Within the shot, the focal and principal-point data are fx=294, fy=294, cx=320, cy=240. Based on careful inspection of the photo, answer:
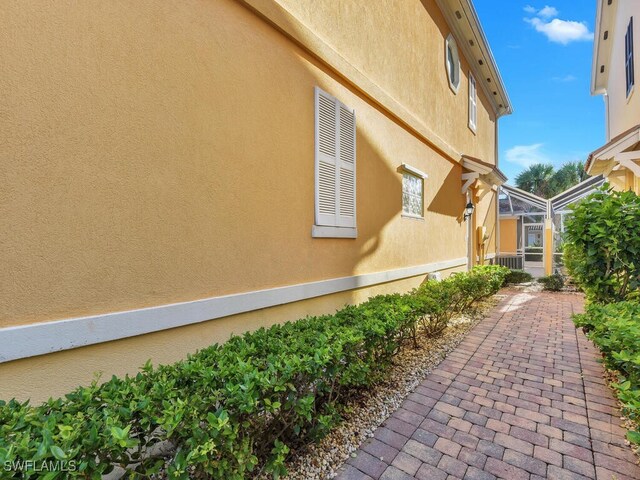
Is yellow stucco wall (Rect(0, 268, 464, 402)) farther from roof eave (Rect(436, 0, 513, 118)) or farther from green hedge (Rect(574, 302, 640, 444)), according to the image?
roof eave (Rect(436, 0, 513, 118))

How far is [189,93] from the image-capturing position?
9.25 feet

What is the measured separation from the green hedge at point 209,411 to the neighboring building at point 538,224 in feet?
45.3

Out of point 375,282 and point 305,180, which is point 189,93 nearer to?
point 305,180

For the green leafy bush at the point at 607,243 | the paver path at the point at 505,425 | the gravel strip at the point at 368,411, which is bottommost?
the paver path at the point at 505,425

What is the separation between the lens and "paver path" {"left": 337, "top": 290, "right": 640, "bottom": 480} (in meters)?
2.49

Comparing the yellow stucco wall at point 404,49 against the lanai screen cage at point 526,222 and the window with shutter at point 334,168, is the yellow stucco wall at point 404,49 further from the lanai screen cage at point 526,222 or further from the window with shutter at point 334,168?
the lanai screen cage at point 526,222

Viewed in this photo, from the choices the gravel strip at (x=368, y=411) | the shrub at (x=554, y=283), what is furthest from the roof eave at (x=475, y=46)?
the gravel strip at (x=368, y=411)

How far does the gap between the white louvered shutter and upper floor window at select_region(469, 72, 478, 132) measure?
333 inches

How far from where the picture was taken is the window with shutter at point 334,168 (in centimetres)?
430

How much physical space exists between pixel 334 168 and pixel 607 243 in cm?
431

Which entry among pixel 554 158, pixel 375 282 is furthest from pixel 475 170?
pixel 554 158

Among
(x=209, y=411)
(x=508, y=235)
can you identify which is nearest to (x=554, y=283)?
(x=508, y=235)

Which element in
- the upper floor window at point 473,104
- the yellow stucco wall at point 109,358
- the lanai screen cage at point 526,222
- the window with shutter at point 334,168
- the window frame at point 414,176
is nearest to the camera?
the yellow stucco wall at point 109,358

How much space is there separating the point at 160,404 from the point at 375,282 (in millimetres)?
4299
